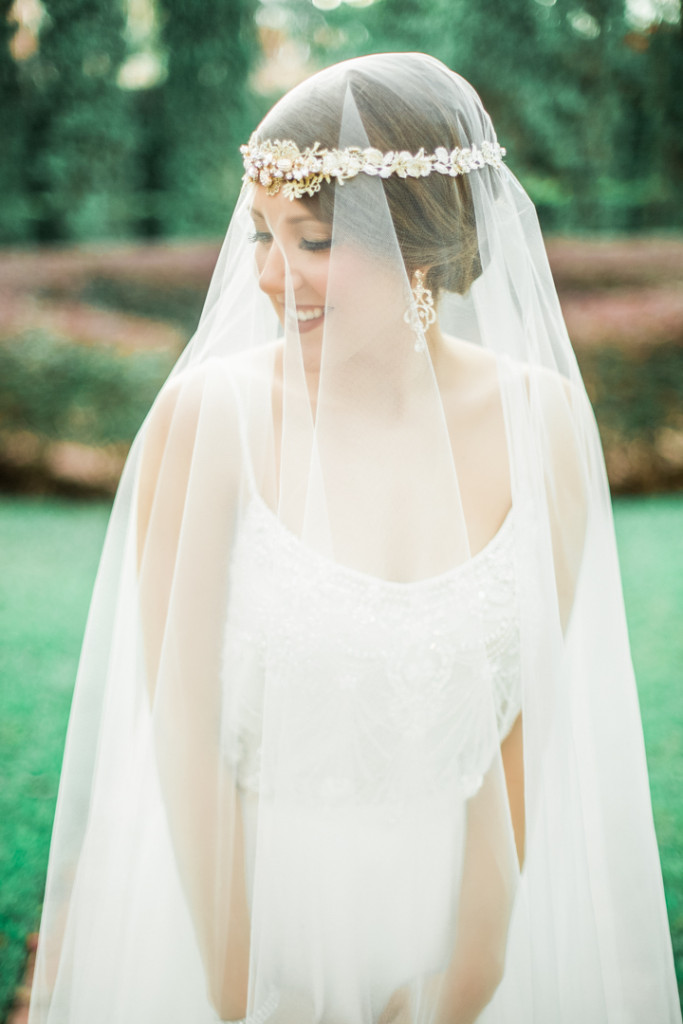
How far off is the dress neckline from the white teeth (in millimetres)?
352

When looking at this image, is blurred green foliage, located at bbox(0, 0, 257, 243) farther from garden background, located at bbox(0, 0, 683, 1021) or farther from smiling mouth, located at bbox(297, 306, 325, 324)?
smiling mouth, located at bbox(297, 306, 325, 324)

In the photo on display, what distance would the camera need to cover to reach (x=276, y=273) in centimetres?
150

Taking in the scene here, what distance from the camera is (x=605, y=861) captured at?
1.64 metres

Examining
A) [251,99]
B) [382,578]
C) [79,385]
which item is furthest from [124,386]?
[382,578]

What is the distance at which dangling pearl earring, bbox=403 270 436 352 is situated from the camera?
161 centimetres

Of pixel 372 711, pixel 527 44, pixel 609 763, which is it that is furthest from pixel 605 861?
pixel 527 44

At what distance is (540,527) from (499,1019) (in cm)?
104

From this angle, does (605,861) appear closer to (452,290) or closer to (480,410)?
(480,410)

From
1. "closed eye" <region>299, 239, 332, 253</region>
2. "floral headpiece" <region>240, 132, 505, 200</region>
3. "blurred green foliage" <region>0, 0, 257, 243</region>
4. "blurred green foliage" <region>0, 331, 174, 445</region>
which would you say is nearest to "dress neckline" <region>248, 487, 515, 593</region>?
"closed eye" <region>299, 239, 332, 253</region>

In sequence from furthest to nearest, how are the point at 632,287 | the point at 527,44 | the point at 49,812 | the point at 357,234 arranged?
the point at 527,44 < the point at 632,287 < the point at 49,812 < the point at 357,234

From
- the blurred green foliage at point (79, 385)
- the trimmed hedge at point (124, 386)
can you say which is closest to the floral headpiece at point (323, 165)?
the trimmed hedge at point (124, 386)

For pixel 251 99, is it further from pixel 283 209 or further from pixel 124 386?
pixel 283 209

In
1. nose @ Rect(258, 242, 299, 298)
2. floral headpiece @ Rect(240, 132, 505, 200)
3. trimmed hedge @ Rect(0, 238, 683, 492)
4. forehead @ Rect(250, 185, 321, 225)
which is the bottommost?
nose @ Rect(258, 242, 299, 298)

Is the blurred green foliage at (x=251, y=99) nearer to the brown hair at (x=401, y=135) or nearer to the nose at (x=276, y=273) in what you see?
the brown hair at (x=401, y=135)
